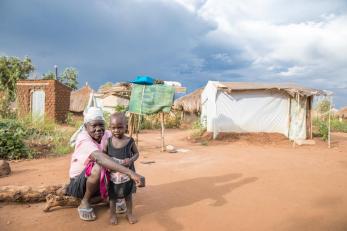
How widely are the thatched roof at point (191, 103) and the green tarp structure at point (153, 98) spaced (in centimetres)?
1366

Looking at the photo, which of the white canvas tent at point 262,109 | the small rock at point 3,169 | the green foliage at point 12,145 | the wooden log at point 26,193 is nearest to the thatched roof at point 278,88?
the white canvas tent at point 262,109

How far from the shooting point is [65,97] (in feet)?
63.6

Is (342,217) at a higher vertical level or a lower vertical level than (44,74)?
lower

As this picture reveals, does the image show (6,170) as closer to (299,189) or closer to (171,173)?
(171,173)

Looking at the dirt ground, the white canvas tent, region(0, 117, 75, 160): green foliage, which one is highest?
the white canvas tent

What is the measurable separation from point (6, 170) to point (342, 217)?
5.43 meters

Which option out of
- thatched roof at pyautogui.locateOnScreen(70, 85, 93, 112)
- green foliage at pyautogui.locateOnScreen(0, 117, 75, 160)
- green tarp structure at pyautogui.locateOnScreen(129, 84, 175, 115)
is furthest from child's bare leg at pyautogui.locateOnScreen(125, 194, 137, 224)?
thatched roof at pyautogui.locateOnScreen(70, 85, 93, 112)

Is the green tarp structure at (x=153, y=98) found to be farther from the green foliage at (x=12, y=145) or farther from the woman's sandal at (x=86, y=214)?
the woman's sandal at (x=86, y=214)

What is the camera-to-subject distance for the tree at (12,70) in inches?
845

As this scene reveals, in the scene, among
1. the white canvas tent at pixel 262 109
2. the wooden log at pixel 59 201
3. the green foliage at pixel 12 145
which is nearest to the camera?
the wooden log at pixel 59 201

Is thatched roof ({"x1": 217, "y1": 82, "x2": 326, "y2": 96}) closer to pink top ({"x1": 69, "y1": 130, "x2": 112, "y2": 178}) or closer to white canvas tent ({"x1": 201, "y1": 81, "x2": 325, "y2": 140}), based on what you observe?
white canvas tent ({"x1": 201, "y1": 81, "x2": 325, "y2": 140})

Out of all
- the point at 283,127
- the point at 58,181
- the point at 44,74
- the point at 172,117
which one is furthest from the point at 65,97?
the point at 58,181

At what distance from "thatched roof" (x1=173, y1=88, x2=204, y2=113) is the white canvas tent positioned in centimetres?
902

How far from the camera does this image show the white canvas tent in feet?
42.2
